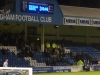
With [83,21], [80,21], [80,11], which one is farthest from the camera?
[80,11]

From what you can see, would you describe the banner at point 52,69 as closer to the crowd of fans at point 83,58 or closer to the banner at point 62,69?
the banner at point 62,69

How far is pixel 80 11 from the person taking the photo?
3456cm

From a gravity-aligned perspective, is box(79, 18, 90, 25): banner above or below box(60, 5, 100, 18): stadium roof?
below

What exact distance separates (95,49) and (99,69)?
5.94 meters

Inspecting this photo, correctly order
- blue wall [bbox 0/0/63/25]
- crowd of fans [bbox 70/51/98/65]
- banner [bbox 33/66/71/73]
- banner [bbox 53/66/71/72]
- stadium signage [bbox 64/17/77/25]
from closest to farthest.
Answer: banner [bbox 33/66/71/73] → blue wall [bbox 0/0/63/25] → banner [bbox 53/66/71/72] → stadium signage [bbox 64/17/77/25] → crowd of fans [bbox 70/51/98/65]

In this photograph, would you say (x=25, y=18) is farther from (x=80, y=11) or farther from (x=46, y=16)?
(x=80, y=11)

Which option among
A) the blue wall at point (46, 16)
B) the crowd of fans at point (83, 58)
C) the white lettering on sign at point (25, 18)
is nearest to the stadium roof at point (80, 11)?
the blue wall at point (46, 16)

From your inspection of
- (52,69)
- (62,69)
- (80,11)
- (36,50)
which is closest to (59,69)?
(62,69)

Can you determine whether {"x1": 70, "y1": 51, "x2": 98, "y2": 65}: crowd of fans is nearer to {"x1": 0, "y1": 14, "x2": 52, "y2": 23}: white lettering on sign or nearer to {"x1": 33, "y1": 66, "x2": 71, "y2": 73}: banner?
{"x1": 33, "y1": 66, "x2": 71, "y2": 73}: banner

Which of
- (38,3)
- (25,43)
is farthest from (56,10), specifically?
(25,43)

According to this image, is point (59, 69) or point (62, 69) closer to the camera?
point (59, 69)

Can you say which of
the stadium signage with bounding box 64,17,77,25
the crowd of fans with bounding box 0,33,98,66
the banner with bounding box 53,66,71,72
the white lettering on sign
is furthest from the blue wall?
the banner with bounding box 53,66,71,72

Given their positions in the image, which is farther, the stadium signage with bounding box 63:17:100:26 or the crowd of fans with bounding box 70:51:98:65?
the crowd of fans with bounding box 70:51:98:65

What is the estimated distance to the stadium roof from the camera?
106 ft
